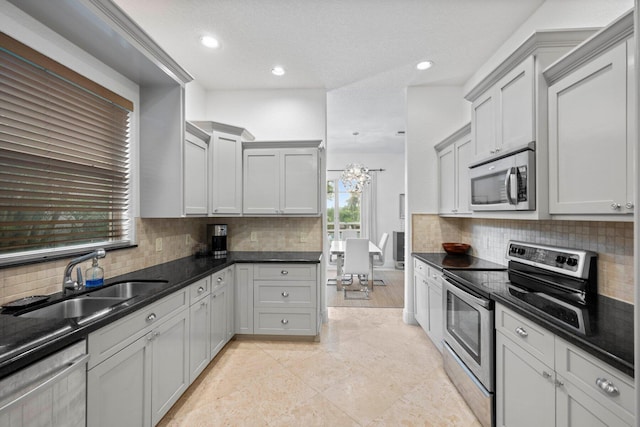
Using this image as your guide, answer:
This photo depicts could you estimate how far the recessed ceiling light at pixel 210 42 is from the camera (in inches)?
99.0

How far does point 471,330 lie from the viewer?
1935 mm

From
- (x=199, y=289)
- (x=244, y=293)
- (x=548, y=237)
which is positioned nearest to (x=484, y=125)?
(x=548, y=237)

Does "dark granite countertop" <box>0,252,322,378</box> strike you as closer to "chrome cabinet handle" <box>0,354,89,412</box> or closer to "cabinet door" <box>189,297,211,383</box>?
"chrome cabinet handle" <box>0,354,89,412</box>

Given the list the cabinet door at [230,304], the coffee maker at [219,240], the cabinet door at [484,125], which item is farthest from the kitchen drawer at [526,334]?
the coffee maker at [219,240]

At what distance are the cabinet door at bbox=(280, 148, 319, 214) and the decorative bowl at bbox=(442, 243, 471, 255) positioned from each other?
1586 mm

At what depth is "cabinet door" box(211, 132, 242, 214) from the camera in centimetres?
302

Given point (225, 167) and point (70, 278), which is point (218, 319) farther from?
point (225, 167)

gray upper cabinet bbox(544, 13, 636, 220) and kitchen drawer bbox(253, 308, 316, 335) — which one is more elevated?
gray upper cabinet bbox(544, 13, 636, 220)

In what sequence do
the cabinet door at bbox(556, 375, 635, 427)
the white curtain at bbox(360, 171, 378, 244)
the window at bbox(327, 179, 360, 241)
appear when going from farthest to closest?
the window at bbox(327, 179, 360, 241) < the white curtain at bbox(360, 171, 378, 244) < the cabinet door at bbox(556, 375, 635, 427)

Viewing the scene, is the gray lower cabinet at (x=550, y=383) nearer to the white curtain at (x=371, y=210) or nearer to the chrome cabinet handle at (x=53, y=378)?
the chrome cabinet handle at (x=53, y=378)

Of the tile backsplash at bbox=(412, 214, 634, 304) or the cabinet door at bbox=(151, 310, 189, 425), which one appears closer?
the tile backsplash at bbox=(412, 214, 634, 304)

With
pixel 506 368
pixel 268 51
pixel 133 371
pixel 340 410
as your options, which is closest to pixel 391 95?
pixel 268 51

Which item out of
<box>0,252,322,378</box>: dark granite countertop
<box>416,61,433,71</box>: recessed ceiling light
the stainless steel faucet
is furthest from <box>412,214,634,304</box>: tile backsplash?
the stainless steel faucet

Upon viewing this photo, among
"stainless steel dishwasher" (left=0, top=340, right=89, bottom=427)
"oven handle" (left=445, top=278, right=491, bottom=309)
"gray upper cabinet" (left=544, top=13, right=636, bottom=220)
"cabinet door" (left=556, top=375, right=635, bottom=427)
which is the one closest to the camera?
"stainless steel dishwasher" (left=0, top=340, right=89, bottom=427)
